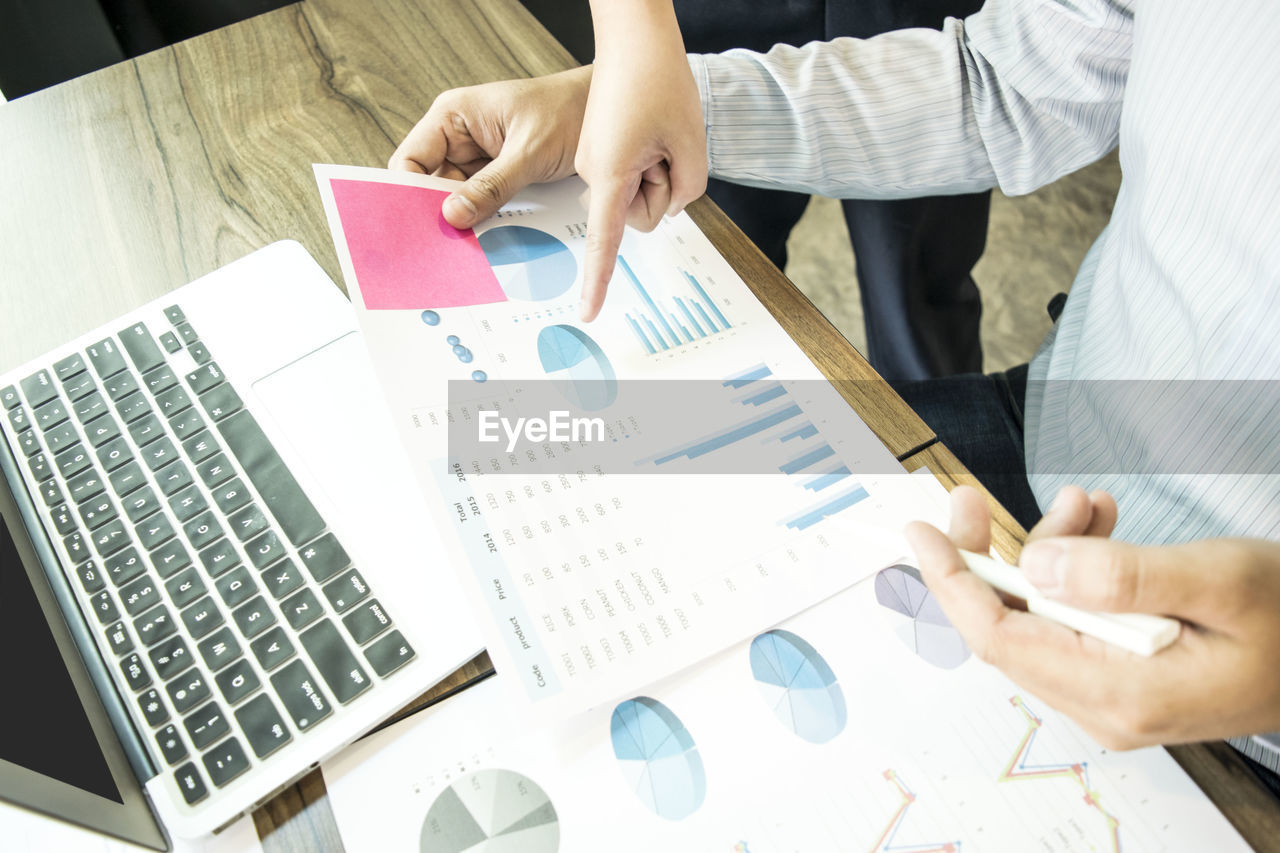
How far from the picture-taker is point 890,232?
3.34 ft

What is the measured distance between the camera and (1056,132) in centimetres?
59

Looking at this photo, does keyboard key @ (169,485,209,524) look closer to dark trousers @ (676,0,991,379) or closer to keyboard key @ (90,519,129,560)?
keyboard key @ (90,519,129,560)

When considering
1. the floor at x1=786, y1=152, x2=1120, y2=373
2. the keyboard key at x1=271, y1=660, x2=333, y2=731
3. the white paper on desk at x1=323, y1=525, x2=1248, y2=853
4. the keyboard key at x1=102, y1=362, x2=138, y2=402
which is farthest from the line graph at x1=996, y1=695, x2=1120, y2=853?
the floor at x1=786, y1=152, x2=1120, y2=373

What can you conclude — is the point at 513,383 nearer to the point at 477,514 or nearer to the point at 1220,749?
the point at 477,514

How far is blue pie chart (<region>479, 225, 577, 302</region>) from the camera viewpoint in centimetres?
49

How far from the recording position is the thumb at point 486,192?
50 centimetres

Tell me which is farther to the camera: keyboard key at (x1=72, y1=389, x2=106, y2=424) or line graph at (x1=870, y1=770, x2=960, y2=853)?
keyboard key at (x1=72, y1=389, x2=106, y2=424)

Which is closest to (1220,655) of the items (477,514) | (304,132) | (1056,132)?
(477,514)

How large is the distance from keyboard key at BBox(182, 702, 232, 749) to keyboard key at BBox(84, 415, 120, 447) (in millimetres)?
188

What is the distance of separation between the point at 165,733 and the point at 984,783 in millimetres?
376

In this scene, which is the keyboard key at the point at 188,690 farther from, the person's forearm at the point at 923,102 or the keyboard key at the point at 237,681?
the person's forearm at the point at 923,102

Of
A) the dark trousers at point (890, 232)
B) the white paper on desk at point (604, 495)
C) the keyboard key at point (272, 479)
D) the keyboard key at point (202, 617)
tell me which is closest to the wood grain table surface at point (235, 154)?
the white paper on desk at point (604, 495)

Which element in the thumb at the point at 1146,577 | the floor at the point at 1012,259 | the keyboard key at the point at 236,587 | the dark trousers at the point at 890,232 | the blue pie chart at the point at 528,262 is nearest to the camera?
the thumb at the point at 1146,577

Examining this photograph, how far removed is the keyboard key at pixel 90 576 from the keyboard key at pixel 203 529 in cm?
5
